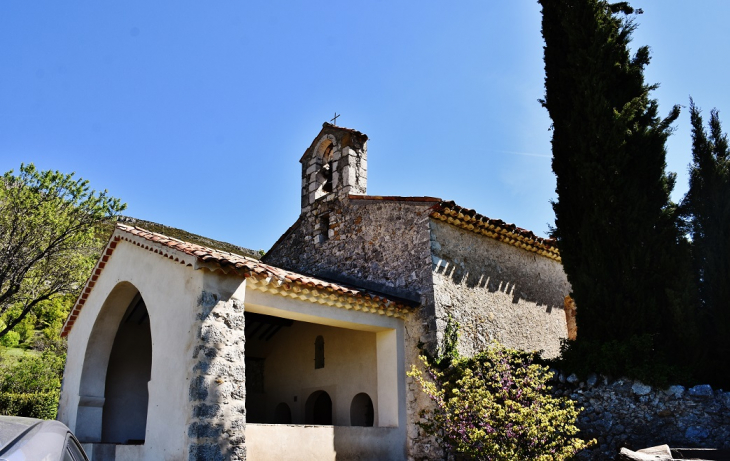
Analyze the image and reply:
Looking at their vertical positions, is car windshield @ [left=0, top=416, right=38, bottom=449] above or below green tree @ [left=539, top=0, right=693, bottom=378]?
below

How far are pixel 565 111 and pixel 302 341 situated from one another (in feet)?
23.1

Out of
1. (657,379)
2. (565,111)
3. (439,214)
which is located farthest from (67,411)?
(565,111)

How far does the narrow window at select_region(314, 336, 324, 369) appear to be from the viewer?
39.0ft

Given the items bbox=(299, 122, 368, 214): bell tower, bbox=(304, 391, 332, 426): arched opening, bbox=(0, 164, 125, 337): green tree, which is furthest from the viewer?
bbox=(0, 164, 125, 337): green tree

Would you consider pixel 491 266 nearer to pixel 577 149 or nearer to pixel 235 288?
pixel 577 149

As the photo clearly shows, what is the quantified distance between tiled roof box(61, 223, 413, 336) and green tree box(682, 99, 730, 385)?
4.72 meters

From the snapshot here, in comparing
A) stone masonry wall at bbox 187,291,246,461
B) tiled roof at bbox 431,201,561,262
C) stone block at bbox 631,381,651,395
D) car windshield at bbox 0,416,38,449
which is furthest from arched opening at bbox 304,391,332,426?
car windshield at bbox 0,416,38,449

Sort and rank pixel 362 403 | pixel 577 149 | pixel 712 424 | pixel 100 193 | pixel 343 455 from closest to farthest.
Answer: pixel 712 424 < pixel 343 455 < pixel 577 149 < pixel 362 403 < pixel 100 193

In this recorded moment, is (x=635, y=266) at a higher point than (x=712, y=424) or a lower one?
higher

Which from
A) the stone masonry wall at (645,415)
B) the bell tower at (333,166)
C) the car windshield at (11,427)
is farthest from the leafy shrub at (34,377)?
the car windshield at (11,427)

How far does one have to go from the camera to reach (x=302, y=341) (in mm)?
12383

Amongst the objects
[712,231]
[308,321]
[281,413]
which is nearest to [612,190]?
[712,231]

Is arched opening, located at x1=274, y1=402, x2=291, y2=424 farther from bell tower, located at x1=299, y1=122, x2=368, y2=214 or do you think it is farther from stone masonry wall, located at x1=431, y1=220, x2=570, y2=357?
stone masonry wall, located at x1=431, y1=220, x2=570, y2=357

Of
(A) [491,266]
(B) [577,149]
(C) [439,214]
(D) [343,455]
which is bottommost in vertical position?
(D) [343,455]
